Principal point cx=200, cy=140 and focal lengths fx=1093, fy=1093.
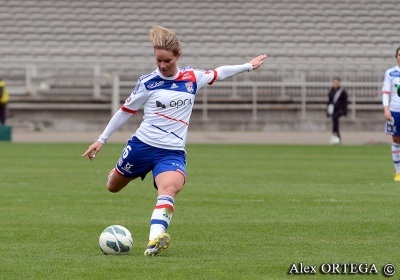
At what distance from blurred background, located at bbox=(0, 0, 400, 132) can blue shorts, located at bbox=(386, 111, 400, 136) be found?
62.1 feet

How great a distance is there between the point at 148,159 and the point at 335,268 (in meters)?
2.47

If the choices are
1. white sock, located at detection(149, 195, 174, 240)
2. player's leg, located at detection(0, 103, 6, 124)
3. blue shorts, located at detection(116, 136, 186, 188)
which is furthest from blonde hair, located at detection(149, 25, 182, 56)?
player's leg, located at detection(0, 103, 6, 124)

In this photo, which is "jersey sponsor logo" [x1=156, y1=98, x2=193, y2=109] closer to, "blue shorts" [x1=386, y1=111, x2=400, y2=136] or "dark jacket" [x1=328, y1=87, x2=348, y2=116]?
"blue shorts" [x1=386, y1=111, x2=400, y2=136]

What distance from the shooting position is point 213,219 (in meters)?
13.0

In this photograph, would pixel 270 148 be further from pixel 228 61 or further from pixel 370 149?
pixel 228 61

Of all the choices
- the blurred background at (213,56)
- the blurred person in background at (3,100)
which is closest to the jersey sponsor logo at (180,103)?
the blurred person in background at (3,100)

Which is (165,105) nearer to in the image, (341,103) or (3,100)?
(341,103)

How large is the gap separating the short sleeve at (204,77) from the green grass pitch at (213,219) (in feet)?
5.15

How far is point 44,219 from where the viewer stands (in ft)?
43.3

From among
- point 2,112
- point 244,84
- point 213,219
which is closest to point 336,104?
point 244,84

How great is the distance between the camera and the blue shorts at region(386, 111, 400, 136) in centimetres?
1853

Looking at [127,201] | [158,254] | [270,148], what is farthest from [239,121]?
Result: [158,254]

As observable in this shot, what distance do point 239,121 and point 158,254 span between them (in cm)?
2860

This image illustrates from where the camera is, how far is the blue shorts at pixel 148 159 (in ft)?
33.6
